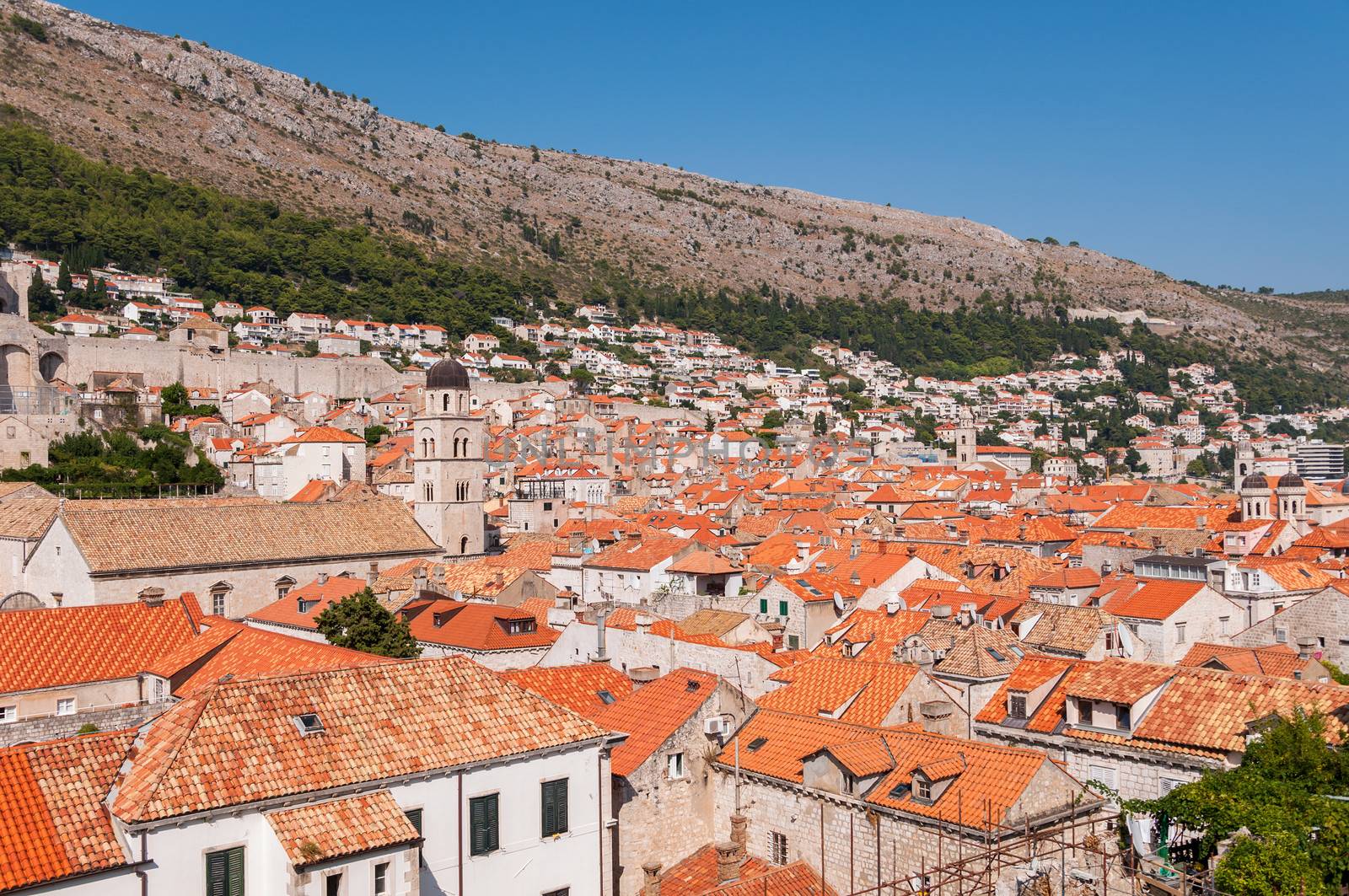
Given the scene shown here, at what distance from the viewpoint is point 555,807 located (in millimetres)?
17172

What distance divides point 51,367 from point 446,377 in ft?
159

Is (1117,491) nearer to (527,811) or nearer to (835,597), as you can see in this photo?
(835,597)

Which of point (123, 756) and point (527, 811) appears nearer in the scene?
point (123, 756)

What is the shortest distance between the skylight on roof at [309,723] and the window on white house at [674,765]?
6.12 m

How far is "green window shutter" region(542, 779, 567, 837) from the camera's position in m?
17.1

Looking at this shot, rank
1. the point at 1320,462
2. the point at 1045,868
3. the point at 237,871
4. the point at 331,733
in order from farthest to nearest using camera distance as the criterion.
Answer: the point at 1320,462 < the point at 1045,868 < the point at 331,733 < the point at 237,871

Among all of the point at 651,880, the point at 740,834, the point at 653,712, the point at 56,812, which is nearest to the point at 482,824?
the point at 651,880

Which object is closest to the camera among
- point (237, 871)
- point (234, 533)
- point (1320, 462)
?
point (237, 871)

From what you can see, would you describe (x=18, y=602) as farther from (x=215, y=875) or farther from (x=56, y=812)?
(x=215, y=875)

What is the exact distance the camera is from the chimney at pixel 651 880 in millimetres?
17869

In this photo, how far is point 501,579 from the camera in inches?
1570

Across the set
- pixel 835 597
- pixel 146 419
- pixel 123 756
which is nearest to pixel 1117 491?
pixel 835 597

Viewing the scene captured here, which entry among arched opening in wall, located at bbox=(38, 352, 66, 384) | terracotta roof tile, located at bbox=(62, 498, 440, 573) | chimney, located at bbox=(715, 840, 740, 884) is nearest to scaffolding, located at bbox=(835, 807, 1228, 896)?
chimney, located at bbox=(715, 840, 740, 884)

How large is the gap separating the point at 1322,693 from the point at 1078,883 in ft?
21.4
